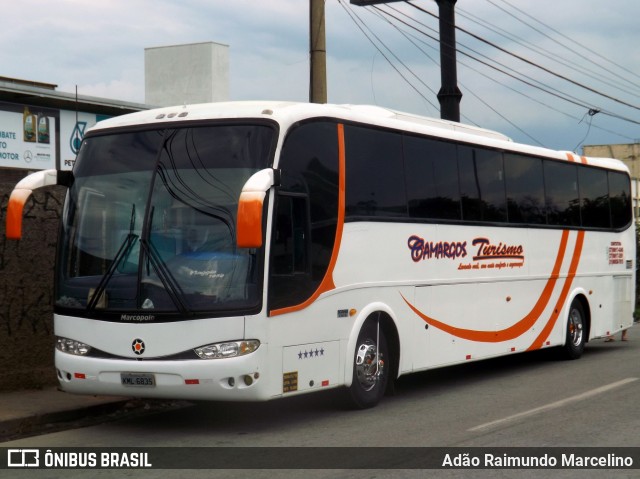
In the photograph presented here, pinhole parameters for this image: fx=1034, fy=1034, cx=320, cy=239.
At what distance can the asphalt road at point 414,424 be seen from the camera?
859 cm

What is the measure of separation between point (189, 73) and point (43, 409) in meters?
19.6

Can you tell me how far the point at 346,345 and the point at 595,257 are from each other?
25.3ft

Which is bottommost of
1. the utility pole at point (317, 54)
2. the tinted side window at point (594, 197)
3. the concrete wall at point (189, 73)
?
the tinted side window at point (594, 197)

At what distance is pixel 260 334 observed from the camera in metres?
9.30

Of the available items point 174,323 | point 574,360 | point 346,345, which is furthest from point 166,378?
point 574,360

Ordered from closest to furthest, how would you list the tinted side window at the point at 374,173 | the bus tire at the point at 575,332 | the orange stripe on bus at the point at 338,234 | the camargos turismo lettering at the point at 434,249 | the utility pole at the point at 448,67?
the orange stripe on bus at the point at 338,234 < the tinted side window at the point at 374,173 < the camargos turismo lettering at the point at 434,249 < the bus tire at the point at 575,332 < the utility pole at the point at 448,67

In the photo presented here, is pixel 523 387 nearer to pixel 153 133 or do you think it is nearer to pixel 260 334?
pixel 260 334

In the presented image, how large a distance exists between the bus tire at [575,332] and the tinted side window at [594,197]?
1.39m

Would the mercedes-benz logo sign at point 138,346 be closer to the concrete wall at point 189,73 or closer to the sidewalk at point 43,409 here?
the sidewalk at point 43,409

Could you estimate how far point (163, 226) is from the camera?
9578 mm

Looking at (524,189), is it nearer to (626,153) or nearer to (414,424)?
(414,424)

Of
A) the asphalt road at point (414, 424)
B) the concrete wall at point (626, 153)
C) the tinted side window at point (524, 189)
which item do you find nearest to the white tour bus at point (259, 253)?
the asphalt road at point (414, 424)

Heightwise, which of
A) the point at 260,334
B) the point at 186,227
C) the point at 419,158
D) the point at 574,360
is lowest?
the point at 574,360

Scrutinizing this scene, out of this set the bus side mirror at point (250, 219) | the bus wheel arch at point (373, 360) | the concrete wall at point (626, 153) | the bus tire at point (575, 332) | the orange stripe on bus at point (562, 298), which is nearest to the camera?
the bus side mirror at point (250, 219)
